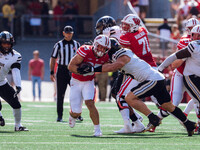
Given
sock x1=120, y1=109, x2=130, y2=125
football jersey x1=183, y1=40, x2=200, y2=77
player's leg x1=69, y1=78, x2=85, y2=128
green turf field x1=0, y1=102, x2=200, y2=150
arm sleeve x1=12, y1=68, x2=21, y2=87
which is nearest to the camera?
green turf field x1=0, y1=102, x2=200, y2=150

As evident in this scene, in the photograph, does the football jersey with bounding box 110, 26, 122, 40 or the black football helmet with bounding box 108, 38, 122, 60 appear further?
the football jersey with bounding box 110, 26, 122, 40

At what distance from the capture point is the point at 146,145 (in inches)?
283

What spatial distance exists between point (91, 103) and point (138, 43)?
4.02ft

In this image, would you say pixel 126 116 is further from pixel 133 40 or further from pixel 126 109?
pixel 133 40

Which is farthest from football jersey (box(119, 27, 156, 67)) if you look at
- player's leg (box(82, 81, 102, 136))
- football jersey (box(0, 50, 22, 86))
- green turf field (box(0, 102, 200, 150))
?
football jersey (box(0, 50, 22, 86))

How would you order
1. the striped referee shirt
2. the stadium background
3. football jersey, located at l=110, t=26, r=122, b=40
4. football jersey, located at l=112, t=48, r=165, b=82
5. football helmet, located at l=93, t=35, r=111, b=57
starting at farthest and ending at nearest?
the stadium background < the striped referee shirt < football jersey, located at l=110, t=26, r=122, b=40 < football jersey, located at l=112, t=48, r=165, b=82 < football helmet, located at l=93, t=35, r=111, b=57

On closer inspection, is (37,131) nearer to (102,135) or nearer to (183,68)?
(102,135)

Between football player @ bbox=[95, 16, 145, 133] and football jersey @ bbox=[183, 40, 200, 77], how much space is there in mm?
981

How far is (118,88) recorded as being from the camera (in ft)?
30.2

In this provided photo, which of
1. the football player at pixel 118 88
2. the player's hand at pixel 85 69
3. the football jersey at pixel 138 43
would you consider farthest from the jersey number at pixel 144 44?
the player's hand at pixel 85 69

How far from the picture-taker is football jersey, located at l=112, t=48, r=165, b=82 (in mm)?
8203

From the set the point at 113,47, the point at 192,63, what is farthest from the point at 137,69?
the point at 192,63

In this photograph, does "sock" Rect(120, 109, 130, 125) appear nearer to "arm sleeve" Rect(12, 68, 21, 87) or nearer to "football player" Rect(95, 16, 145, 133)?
"football player" Rect(95, 16, 145, 133)

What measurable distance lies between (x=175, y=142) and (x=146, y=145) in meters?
0.49
